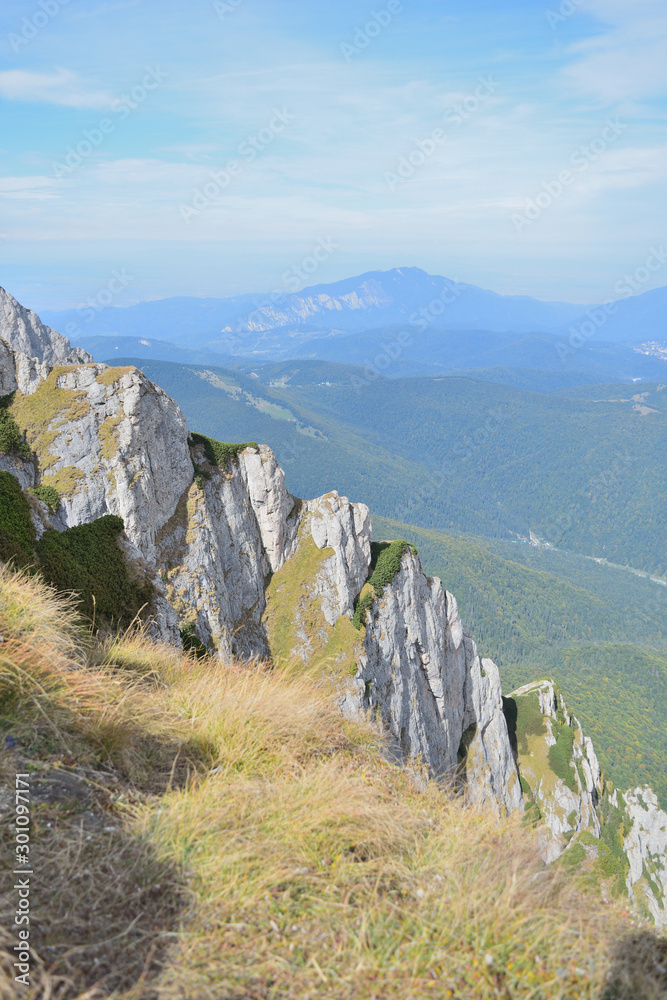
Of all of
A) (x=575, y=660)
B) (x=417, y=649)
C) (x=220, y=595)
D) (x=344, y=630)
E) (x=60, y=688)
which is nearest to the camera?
(x=60, y=688)

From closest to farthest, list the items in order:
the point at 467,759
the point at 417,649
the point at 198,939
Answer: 1. the point at 198,939
2. the point at 417,649
3. the point at 467,759

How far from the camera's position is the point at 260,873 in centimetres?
443

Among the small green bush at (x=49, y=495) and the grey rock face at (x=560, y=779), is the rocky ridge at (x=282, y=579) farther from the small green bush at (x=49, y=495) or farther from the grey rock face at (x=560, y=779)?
the small green bush at (x=49, y=495)

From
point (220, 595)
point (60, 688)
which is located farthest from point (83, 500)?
point (60, 688)

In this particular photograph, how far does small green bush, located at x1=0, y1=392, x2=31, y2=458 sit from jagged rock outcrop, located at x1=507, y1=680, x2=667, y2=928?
5787cm

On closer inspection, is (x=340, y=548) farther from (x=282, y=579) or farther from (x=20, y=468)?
(x=20, y=468)

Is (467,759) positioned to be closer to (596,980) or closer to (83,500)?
(83,500)

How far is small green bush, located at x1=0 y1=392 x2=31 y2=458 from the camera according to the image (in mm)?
32625

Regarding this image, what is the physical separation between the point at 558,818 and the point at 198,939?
6701 cm

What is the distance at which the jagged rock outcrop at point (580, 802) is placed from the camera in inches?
2317

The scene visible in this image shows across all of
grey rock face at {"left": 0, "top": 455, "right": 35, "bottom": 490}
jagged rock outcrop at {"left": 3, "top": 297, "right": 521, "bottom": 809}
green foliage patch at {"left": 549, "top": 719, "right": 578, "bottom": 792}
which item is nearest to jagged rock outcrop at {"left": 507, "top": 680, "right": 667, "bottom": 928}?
green foliage patch at {"left": 549, "top": 719, "right": 578, "bottom": 792}

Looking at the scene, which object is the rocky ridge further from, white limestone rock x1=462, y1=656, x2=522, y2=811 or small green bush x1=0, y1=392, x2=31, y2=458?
small green bush x1=0, y1=392, x2=31, y2=458

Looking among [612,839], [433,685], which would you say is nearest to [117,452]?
[433,685]

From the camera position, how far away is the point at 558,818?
57719 mm
